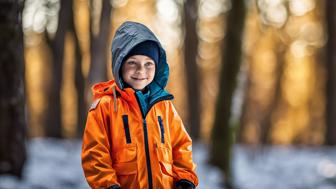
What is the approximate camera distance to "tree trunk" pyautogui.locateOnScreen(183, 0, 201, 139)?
17.5m

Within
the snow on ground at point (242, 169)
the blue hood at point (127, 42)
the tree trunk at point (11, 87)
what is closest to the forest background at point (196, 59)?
the tree trunk at point (11, 87)

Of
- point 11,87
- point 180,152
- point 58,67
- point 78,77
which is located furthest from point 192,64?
point 180,152

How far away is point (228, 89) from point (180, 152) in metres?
7.58

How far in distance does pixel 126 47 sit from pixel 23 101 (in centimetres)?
472

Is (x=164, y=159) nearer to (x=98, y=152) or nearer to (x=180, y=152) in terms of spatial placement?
(x=180, y=152)

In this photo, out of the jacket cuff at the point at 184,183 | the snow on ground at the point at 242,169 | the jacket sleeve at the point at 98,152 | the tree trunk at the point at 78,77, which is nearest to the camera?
the jacket sleeve at the point at 98,152

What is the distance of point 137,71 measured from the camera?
3.26m

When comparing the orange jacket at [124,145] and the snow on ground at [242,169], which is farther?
the snow on ground at [242,169]

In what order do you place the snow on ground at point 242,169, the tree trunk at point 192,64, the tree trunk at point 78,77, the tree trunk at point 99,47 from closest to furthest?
1. the snow on ground at point 242,169
2. the tree trunk at point 99,47
3. the tree trunk at point 78,77
4. the tree trunk at point 192,64

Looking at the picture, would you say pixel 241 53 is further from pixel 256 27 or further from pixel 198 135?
pixel 256 27

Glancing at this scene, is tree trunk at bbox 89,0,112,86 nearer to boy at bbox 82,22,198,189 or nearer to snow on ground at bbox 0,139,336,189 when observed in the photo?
snow on ground at bbox 0,139,336,189

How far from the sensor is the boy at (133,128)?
316cm

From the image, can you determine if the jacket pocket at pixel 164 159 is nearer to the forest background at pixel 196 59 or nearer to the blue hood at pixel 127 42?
the blue hood at pixel 127 42

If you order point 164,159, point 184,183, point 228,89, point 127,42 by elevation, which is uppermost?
point 127,42
